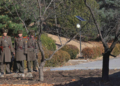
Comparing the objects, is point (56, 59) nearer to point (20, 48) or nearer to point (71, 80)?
point (20, 48)

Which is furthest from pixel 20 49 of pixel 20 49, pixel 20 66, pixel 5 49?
pixel 20 66

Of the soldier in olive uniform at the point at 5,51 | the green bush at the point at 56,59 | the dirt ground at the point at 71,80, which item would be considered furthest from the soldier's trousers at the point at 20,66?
the green bush at the point at 56,59

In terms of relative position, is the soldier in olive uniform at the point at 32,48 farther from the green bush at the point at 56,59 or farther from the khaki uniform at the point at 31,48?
the green bush at the point at 56,59

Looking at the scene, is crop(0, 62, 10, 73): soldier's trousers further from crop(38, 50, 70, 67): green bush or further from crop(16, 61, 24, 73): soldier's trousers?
crop(38, 50, 70, 67): green bush

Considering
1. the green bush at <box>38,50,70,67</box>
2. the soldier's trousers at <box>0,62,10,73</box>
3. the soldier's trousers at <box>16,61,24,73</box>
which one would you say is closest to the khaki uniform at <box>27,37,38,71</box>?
the soldier's trousers at <box>16,61,24,73</box>

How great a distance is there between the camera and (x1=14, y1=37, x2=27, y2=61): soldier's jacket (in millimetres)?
8391

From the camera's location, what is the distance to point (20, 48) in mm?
8523

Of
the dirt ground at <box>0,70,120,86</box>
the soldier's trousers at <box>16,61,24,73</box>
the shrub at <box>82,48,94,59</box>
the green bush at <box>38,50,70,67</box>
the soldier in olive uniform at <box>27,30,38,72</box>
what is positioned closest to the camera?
the dirt ground at <box>0,70,120,86</box>

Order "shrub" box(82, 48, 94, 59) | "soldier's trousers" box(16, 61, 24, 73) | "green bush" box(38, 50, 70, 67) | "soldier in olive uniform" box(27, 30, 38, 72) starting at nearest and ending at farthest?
1. "soldier in olive uniform" box(27, 30, 38, 72)
2. "soldier's trousers" box(16, 61, 24, 73)
3. "green bush" box(38, 50, 70, 67)
4. "shrub" box(82, 48, 94, 59)

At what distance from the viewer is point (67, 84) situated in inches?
231

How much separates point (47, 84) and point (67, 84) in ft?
1.79

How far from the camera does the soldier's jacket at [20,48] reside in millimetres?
8391

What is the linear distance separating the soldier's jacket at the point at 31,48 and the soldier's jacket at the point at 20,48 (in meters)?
0.15

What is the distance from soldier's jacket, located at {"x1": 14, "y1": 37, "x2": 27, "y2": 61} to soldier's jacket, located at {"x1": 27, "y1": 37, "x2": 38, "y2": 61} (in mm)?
155
